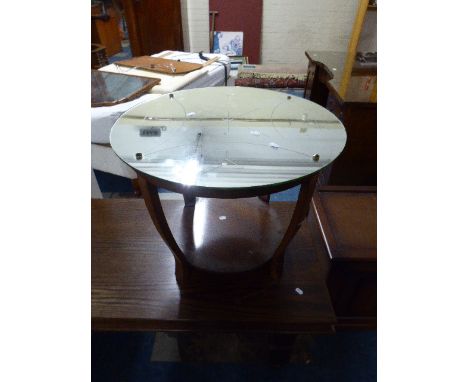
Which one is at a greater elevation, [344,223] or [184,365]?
[344,223]

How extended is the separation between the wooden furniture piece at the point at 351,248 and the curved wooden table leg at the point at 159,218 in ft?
1.48

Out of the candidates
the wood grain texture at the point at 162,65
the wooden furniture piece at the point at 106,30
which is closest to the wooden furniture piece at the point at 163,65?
the wood grain texture at the point at 162,65

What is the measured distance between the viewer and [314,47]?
375 cm

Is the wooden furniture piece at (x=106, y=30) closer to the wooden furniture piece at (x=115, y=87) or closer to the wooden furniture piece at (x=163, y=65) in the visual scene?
the wooden furniture piece at (x=163, y=65)

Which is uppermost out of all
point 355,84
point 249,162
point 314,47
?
point 314,47

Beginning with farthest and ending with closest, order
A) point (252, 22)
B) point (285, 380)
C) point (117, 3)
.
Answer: point (117, 3) → point (252, 22) → point (285, 380)

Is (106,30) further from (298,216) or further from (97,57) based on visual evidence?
(298,216)

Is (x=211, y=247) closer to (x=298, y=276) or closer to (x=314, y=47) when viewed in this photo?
(x=298, y=276)

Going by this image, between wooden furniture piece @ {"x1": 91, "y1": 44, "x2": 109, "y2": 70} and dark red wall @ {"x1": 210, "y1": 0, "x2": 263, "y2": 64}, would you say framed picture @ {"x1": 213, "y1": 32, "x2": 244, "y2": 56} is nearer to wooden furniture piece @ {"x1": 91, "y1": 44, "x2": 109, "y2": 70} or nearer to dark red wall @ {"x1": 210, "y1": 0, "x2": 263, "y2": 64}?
dark red wall @ {"x1": 210, "y1": 0, "x2": 263, "y2": 64}

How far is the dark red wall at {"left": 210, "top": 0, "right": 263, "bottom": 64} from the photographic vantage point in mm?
3420

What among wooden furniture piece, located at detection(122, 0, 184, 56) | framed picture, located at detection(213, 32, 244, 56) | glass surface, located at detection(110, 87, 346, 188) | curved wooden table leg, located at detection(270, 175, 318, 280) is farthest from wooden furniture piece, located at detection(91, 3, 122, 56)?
curved wooden table leg, located at detection(270, 175, 318, 280)

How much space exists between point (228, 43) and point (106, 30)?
6.34 feet

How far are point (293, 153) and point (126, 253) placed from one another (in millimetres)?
692

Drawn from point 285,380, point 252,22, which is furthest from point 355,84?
point 252,22
